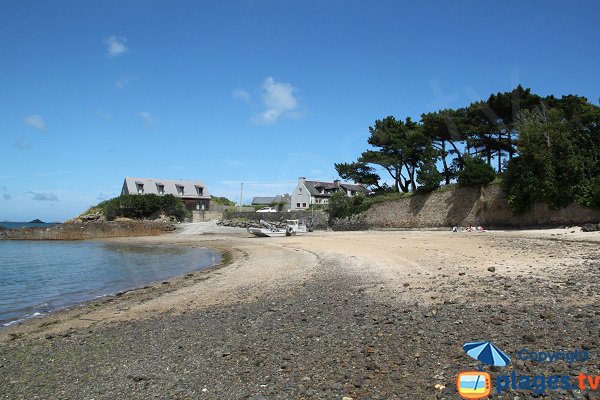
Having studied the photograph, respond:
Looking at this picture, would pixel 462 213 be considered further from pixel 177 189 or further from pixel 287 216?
pixel 177 189

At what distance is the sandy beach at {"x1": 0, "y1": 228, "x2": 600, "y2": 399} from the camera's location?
417 cm

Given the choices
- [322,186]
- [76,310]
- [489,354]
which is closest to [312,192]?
[322,186]

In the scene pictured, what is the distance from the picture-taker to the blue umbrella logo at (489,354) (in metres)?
3.52

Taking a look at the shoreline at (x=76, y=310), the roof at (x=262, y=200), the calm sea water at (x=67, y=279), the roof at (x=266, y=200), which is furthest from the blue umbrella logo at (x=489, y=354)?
the roof at (x=262, y=200)

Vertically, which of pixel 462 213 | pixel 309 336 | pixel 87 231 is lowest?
pixel 309 336

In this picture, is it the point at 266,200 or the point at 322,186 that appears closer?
the point at 322,186

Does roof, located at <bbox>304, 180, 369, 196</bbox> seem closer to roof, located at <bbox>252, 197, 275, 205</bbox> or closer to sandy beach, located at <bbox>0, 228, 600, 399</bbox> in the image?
roof, located at <bbox>252, 197, 275, 205</bbox>

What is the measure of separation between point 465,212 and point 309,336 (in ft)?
105

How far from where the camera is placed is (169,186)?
71.1m

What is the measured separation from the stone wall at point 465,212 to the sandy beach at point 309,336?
65.4 ft

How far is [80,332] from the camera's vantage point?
7.07 metres

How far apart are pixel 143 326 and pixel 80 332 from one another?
1.07 metres

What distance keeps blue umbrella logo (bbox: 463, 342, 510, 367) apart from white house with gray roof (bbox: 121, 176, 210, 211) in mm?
68879

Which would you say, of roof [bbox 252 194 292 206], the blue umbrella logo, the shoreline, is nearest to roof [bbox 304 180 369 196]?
roof [bbox 252 194 292 206]
